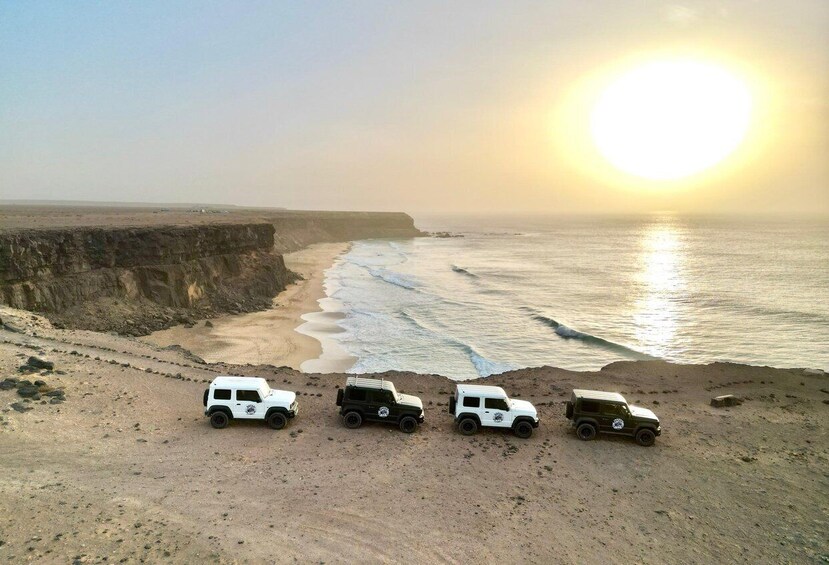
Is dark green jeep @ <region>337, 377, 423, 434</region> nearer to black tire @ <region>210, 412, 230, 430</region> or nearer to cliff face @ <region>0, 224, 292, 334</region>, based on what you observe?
black tire @ <region>210, 412, 230, 430</region>

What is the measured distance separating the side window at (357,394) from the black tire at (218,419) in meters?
4.30

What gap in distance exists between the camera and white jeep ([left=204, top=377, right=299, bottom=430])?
55.4 ft

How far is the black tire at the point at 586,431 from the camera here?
673 inches

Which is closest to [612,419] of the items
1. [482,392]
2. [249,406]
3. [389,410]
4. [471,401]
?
[482,392]

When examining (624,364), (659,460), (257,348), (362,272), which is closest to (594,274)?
(362,272)

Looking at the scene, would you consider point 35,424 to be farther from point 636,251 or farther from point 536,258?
point 636,251

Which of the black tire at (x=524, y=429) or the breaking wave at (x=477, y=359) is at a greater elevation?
the black tire at (x=524, y=429)

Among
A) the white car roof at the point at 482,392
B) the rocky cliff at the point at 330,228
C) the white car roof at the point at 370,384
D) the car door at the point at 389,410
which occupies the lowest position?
the car door at the point at 389,410

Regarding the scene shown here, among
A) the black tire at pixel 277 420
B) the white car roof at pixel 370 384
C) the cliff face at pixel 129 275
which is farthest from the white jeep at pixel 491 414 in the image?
the cliff face at pixel 129 275

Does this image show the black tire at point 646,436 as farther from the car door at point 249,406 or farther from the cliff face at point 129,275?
the cliff face at point 129,275

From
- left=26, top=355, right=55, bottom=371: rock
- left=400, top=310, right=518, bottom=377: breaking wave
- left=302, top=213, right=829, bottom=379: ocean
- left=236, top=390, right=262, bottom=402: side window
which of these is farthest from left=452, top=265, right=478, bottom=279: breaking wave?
left=26, top=355, right=55, bottom=371: rock

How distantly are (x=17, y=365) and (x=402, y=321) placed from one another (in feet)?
96.5

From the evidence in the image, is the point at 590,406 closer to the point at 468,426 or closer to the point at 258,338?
the point at 468,426

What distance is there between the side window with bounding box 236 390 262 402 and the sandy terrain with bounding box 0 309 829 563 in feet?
3.50
